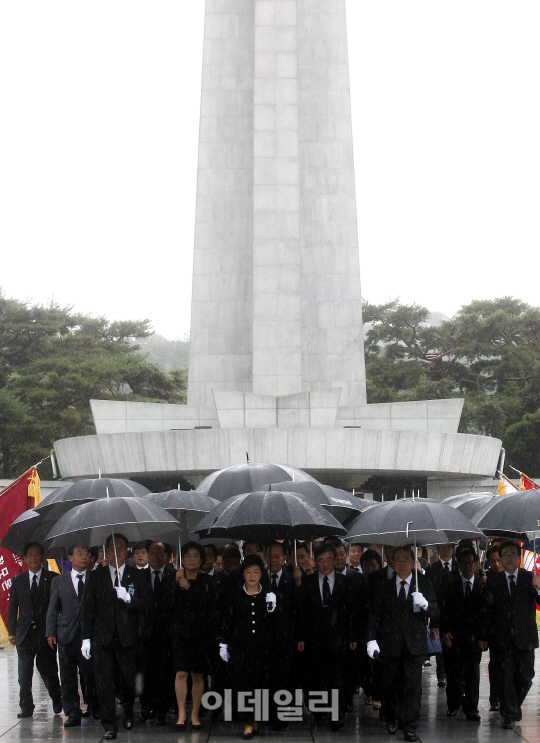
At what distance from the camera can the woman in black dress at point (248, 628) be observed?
25.4 feet

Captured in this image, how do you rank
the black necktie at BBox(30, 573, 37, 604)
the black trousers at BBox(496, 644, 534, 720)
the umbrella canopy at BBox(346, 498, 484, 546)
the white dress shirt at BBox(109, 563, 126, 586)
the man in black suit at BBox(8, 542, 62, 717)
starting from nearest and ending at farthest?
the umbrella canopy at BBox(346, 498, 484, 546) < the white dress shirt at BBox(109, 563, 126, 586) < the black trousers at BBox(496, 644, 534, 720) < the man in black suit at BBox(8, 542, 62, 717) < the black necktie at BBox(30, 573, 37, 604)

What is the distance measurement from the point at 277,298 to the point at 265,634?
17562 millimetres

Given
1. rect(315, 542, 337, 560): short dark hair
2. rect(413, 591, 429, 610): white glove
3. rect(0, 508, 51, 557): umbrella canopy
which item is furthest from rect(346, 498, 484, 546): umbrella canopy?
rect(0, 508, 51, 557): umbrella canopy

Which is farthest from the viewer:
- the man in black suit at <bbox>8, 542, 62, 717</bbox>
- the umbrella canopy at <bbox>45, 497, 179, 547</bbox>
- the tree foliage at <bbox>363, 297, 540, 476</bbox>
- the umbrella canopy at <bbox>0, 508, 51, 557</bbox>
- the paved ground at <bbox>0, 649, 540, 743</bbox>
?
the tree foliage at <bbox>363, 297, 540, 476</bbox>

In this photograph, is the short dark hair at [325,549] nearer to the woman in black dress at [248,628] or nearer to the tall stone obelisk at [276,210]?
the woman in black dress at [248,628]

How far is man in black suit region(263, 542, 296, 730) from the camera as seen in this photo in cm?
788

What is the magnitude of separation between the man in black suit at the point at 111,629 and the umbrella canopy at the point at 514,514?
3.04 meters

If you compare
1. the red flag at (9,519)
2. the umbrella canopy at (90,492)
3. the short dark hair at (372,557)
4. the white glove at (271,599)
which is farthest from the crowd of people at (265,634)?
the red flag at (9,519)

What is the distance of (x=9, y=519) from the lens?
600 inches

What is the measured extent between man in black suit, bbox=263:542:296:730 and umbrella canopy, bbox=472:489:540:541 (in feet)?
5.86

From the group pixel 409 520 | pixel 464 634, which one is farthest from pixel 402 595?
pixel 464 634

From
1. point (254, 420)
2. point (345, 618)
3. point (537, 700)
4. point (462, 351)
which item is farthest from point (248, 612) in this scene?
point (462, 351)

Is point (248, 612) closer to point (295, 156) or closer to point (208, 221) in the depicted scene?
point (295, 156)

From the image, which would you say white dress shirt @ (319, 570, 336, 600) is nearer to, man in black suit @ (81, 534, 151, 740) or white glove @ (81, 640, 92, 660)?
man in black suit @ (81, 534, 151, 740)
